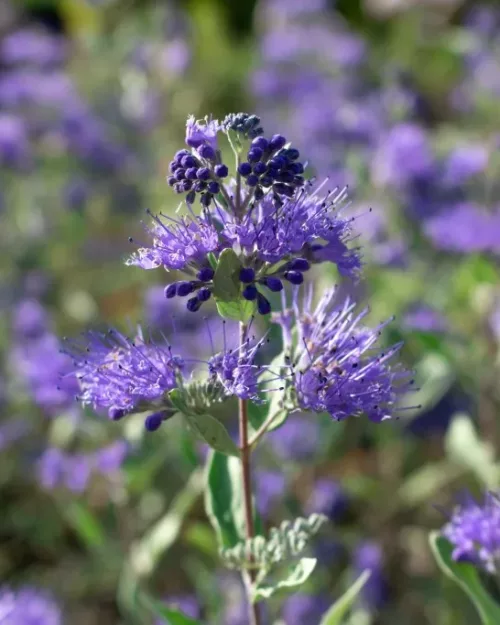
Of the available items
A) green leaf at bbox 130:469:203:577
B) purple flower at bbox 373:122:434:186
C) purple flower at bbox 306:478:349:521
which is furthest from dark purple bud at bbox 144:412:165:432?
purple flower at bbox 373:122:434:186

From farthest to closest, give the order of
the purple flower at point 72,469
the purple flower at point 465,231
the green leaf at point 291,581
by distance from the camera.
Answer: the purple flower at point 465,231 < the purple flower at point 72,469 < the green leaf at point 291,581

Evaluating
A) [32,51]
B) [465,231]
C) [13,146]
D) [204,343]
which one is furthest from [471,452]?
Answer: [32,51]

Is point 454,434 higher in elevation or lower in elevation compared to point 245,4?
lower

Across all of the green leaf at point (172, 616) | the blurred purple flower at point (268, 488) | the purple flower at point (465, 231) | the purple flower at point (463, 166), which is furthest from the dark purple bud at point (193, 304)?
the purple flower at point (463, 166)

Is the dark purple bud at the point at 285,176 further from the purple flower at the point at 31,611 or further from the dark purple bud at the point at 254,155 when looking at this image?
the purple flower at the point at 31,611

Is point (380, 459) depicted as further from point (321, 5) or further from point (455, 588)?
point (321, 5)

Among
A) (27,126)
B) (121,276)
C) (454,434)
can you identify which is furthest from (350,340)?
(27,126)
